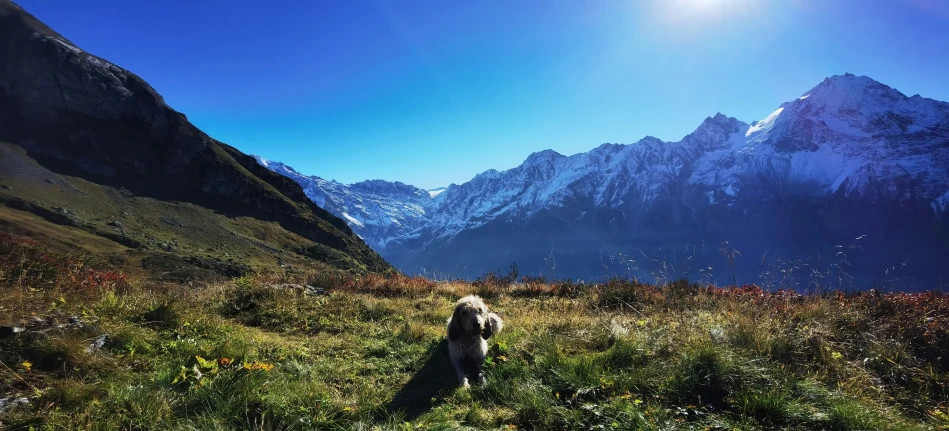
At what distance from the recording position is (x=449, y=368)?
6.52m

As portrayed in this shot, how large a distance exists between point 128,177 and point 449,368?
183158mm

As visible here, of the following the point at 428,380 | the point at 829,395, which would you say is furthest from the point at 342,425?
the point at 829,395

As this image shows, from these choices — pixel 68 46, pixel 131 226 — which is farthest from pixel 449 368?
pixel 68 46

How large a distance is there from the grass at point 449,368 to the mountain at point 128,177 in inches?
3657

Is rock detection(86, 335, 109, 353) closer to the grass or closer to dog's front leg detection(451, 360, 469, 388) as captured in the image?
the grass

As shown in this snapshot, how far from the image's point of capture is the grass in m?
4.33

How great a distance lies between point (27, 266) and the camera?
8.24m

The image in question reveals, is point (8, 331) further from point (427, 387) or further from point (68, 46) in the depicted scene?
point (68, 46)

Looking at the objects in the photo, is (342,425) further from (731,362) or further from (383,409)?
(731,362)

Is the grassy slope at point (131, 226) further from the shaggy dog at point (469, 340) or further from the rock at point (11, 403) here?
the shaggy dog at point (469, 340)

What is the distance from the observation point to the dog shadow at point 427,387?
506 centimetres

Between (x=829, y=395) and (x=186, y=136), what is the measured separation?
208 metres

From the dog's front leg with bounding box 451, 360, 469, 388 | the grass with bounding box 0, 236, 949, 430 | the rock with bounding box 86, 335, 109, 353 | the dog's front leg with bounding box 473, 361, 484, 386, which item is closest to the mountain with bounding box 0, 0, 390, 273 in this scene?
the grass with bounding box 0, 236, 949, 430

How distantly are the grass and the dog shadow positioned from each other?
0.03 meters
